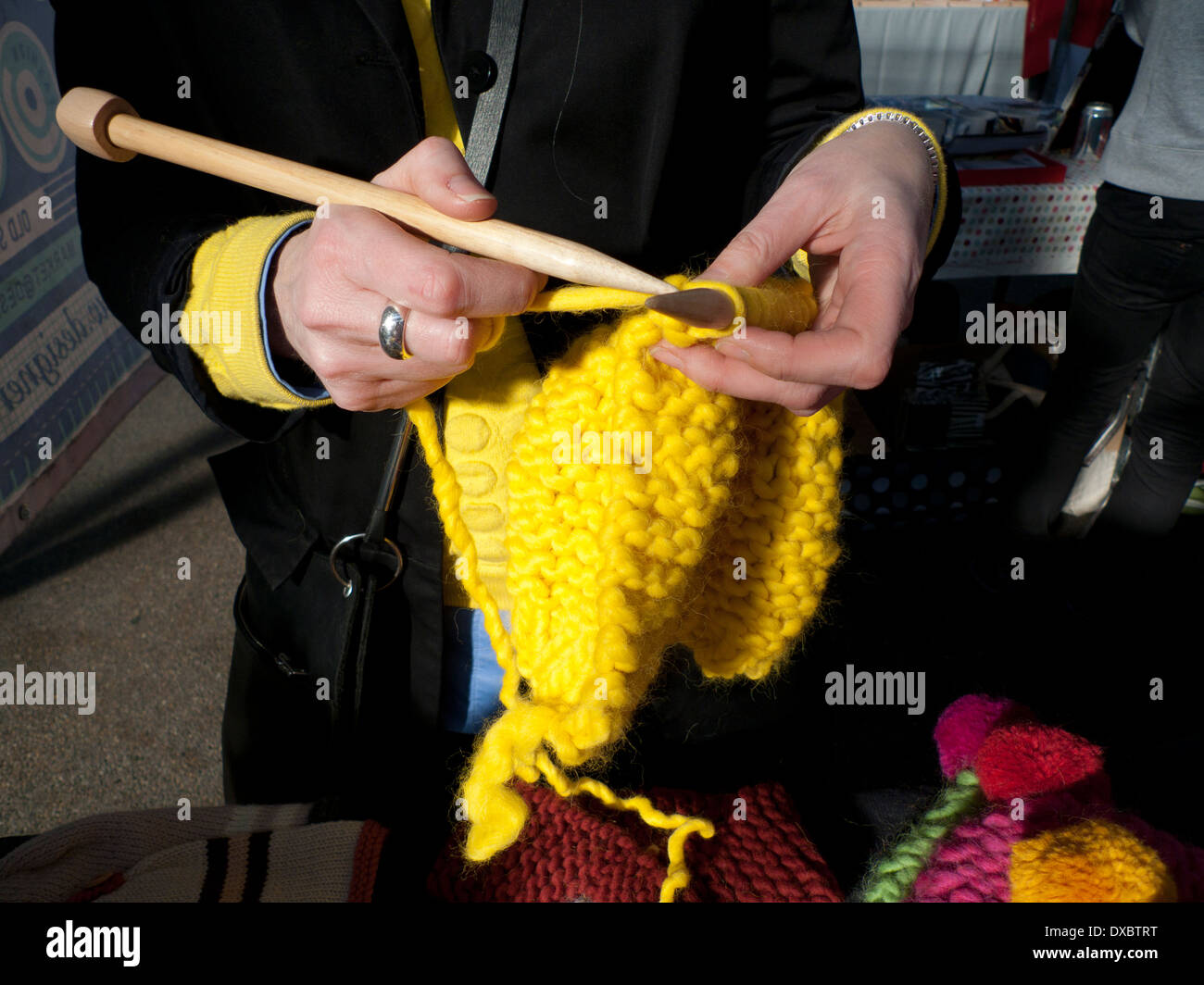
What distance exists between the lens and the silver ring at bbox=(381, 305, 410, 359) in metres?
0.65

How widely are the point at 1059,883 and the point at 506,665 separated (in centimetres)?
57

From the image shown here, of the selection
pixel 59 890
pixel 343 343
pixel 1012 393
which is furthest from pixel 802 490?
pixel 1012 393

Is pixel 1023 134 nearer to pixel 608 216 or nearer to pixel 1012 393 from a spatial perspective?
pixel 1012 393

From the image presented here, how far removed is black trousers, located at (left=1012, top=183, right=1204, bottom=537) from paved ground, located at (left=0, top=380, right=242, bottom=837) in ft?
9.69

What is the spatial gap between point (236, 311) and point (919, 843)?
0.92 metres

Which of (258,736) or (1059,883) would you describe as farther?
(258,736)

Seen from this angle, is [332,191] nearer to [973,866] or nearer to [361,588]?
[361,588]

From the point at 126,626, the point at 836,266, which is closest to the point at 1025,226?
the point at 836,266

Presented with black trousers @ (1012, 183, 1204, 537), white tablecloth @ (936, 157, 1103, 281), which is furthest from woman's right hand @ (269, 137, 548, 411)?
white tablecloth @ (936, 157, 1103, 281)

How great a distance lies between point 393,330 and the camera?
0.65 metres

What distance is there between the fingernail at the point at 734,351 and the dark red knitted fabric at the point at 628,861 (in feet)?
1.73

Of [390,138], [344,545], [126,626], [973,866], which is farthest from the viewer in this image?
[126,626]

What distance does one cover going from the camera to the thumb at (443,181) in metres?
0.65

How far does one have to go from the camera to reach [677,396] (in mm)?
790
